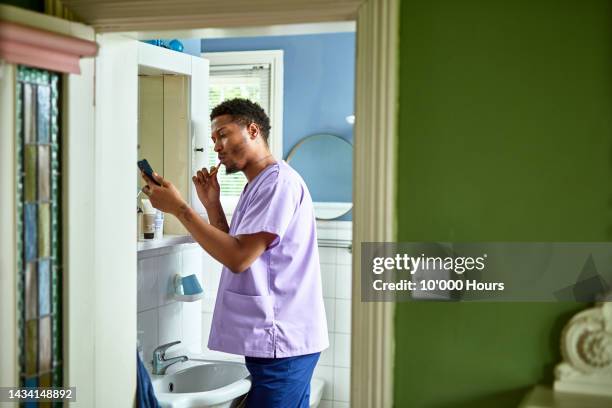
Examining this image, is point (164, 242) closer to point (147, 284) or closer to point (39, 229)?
point (147, 284)

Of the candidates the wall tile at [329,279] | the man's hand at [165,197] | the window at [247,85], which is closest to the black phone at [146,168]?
the man's hand at [165,197]

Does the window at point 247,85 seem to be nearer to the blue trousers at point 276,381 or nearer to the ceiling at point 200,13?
the blue trousers at point 276,381

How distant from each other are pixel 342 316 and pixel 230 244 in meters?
1.61

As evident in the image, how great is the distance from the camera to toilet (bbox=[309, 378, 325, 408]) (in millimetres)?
3312

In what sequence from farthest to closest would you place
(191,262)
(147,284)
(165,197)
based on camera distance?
(191,262) < (147,284) < (165,197)

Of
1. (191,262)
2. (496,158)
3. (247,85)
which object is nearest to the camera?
(496,158)

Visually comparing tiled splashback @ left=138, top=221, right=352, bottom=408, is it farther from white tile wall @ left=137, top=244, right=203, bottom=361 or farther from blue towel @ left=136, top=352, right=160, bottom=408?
blue towel @ left=136, top=352, right=160, bottom=408

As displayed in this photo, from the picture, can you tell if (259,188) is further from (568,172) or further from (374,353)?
(568,172)

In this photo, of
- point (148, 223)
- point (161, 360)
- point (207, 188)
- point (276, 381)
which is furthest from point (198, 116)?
point (276, 381)

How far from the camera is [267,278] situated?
224 cm

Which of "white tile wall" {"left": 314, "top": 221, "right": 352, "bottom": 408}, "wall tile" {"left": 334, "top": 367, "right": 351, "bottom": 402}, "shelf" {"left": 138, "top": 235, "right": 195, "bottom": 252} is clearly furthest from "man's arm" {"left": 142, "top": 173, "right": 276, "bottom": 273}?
"wall tile" {"left": 334, "top": 367, "right": 351, "bottom": 402}

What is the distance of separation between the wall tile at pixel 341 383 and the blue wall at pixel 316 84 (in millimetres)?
817

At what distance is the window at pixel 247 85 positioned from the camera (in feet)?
12.0

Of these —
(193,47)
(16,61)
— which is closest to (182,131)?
(193,47)
